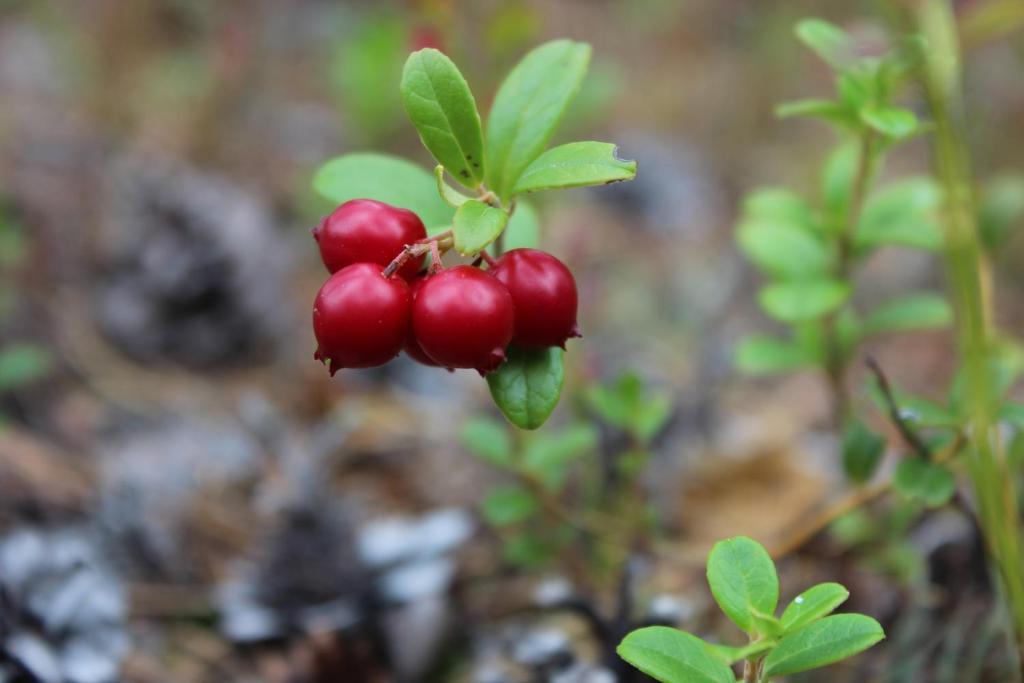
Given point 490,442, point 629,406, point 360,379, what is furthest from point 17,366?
point 629,406

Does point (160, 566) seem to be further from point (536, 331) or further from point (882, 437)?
point (882, 437)

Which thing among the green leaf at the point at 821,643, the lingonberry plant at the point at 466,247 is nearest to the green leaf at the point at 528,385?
the lingonberry plant at the point at 466,247

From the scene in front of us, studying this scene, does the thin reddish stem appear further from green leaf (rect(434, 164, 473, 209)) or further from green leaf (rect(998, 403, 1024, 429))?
green leaf (rect(998, 403, 1024, 429))

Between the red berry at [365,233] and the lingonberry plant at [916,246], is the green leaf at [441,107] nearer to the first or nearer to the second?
the red berry at [365,233]

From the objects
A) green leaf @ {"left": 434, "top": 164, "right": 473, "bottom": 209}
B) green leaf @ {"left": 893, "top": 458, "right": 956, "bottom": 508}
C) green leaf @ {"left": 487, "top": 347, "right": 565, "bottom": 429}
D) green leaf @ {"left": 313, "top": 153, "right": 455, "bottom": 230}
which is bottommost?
green leaf @ {"left": 893, "top": 458, "right": 956, "bottom": 508}

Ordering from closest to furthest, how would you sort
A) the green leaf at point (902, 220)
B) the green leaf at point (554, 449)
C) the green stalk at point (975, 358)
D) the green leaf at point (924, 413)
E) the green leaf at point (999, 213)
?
the green stalk at point (975, 358)
the green leaf at point (924, 413)
the green leaf at point (902, 220)
the green leaf at point (554, 449)
the green leaf at point (999, 213)

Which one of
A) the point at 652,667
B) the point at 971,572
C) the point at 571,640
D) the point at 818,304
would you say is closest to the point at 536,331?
the point at 652,667

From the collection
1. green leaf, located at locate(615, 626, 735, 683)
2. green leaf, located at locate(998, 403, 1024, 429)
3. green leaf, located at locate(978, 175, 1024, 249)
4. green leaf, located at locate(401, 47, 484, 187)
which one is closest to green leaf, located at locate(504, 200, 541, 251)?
green leaf, located at locate(401, 47, 484, 187)

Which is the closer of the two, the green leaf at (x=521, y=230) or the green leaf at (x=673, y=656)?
the green leaf at (x=673, y=656)
